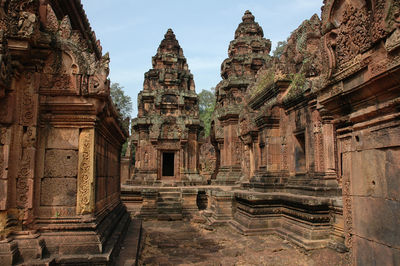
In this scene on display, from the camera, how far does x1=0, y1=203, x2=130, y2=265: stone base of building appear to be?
11.6 feet

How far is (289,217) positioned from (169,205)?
5913 millimetres

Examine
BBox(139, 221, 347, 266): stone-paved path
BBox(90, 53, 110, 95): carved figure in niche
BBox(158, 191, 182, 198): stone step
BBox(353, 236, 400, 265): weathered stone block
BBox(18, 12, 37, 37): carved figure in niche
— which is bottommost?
BBox(139, 221, 347, 266): stone-paved path

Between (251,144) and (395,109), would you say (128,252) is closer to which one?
(395,109)

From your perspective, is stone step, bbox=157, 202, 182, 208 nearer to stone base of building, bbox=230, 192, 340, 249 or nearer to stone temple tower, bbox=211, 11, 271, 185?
stone base of building, bbox=230, 192, 340, 249

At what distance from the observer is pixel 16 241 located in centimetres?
363

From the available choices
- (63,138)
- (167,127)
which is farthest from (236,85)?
(63,138)

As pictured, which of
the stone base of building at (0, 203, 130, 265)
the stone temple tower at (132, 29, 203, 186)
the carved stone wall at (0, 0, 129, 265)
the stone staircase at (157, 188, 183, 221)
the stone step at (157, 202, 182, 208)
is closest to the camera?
the stone base of building at (0, 203, 130, 265)

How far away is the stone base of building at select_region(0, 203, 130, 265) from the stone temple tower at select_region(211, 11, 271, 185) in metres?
12.9

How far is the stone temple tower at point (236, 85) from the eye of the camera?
56.6 ft

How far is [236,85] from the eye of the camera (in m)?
18.0

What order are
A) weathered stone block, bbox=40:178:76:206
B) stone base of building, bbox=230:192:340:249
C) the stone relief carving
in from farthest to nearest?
stone base of building, bbox=230:192:340:249 < weathered stone block, bbox=40:178:76:206 < the stone relief carving

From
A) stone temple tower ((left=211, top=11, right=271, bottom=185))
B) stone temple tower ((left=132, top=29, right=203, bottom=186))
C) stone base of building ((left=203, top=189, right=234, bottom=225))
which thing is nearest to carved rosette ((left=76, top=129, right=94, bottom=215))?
stone base of building ((left=203, top=189, right=234, bottom=225))

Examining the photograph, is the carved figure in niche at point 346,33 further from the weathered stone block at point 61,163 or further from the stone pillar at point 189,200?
the stone pillar at point 189,200

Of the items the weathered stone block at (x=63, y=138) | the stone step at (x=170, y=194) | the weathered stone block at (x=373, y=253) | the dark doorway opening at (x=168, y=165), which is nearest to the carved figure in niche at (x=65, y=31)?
the weathered stone block at (x=63, y=138)
